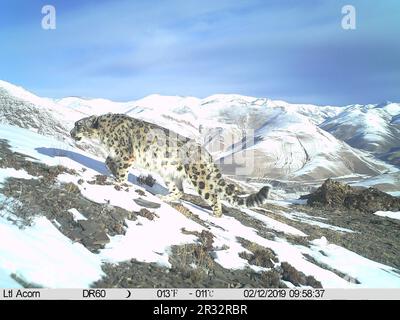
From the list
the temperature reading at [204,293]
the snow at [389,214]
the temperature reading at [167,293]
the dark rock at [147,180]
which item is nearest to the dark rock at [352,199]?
the snow at [389,214]

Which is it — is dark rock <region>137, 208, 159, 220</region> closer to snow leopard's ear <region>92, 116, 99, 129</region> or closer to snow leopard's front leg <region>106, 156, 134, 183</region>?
snow leopard's front leg <region>106, 156, 134, 183</region>

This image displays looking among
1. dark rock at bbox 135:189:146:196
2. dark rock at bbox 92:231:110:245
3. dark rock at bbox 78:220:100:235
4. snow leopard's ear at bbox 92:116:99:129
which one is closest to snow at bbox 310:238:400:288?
dark rock at bbox 135:189:146:196

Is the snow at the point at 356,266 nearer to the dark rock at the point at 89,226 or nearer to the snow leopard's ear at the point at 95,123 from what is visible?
the dark rock at the point at 89,226

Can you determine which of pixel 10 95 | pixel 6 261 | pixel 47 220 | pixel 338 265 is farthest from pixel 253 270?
pixel 10 95

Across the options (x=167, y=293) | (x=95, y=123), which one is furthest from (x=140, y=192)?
(x=167, y=293)

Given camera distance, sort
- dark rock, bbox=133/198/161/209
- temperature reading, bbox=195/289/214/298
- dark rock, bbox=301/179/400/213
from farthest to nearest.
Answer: dark rock, bbox=301/179/400/213 < dark rock, bbox=133/198/161/209 < temperature reading, bbox=195/289/214/298

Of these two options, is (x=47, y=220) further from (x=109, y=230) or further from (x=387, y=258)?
(x=387, y=258)
